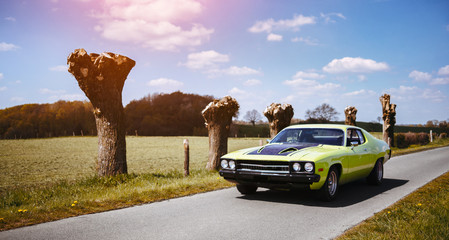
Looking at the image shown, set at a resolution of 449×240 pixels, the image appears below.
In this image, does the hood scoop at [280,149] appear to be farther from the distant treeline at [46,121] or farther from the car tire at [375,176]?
the distant treeline at [46,121]

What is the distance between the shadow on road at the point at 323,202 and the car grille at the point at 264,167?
0.84m

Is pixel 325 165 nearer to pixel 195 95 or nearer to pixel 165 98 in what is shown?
pixel 165 98

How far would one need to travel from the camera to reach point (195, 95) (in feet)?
324

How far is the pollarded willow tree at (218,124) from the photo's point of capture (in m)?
13.3

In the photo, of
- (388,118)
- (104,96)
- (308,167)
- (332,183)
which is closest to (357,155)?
(332,183)

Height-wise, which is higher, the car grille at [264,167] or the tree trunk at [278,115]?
the tree trunk at [278,115]

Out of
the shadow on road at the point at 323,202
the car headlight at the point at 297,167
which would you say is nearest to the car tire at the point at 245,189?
the shadow on road at the point at 323,202

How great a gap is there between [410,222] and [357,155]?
2.93 meters

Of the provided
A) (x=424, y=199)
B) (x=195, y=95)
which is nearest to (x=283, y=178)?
(x=424, y=199)

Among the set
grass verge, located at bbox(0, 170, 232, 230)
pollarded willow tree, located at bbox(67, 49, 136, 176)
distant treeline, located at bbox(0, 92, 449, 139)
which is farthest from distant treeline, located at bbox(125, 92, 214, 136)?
grass verge, located at bbox(0, 170, 232, 230)

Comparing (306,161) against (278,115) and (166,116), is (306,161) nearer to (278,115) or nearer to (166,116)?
(278,115)

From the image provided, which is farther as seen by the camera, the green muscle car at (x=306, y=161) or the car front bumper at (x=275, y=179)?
the green muscle car at (x=306, y=161)

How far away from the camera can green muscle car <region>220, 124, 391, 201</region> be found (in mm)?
6438

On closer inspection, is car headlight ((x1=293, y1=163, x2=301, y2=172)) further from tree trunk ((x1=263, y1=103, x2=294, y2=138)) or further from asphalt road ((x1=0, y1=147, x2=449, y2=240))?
tree trunk ((x1=263, y1=103, x2=294, y2=138))
